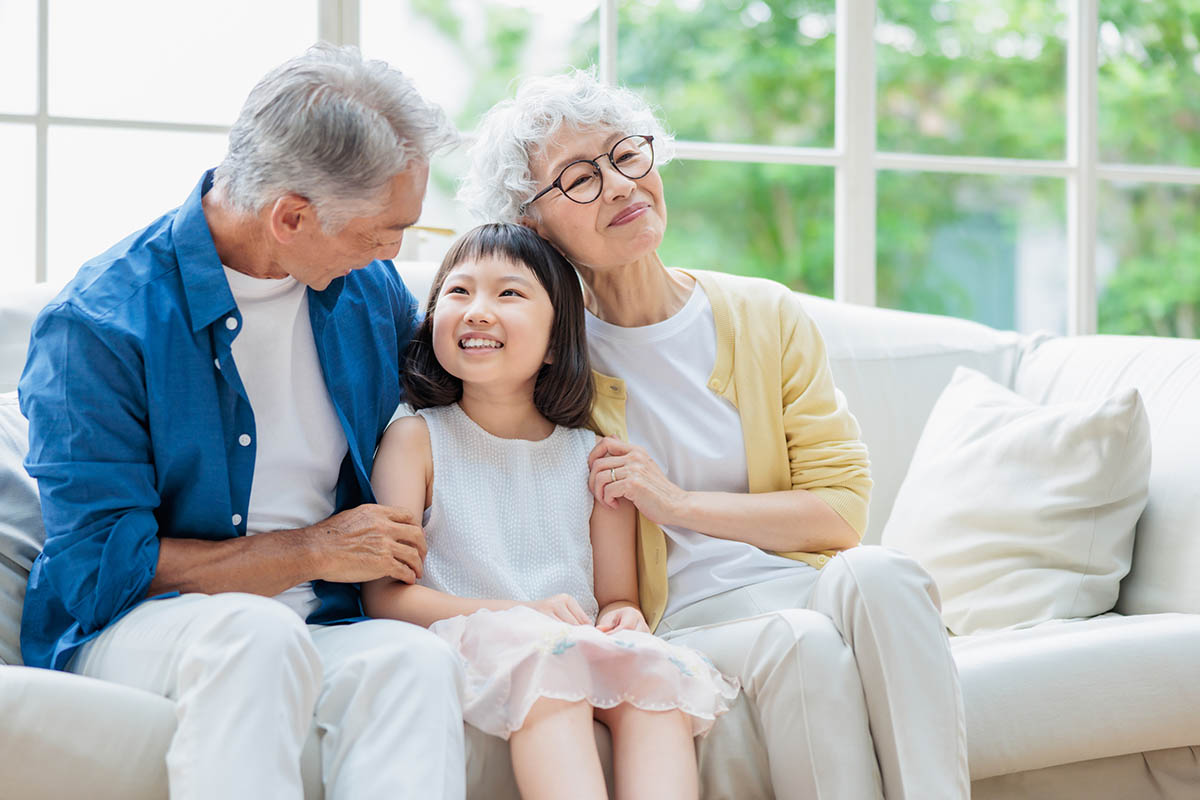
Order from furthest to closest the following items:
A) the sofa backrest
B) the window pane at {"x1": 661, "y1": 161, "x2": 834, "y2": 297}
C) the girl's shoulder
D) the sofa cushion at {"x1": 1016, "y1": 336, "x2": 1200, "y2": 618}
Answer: the window pane at {"x1": 661, "y1": 161, "x2": 834, "y2": 297}, the sofa backrest, the sofa cushion at {"x1": 1016, "y1": 336, "x2": 1200, "y2": 618}, the girl's shoulder

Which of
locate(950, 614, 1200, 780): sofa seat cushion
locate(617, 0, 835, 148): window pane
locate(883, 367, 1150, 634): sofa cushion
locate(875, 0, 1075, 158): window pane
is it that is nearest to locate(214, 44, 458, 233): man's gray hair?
locate(950, 614, 1200, 780): sofa seat cushion

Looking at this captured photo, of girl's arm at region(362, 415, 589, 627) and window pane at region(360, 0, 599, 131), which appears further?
window pane at region(360, 0, 599, 131)

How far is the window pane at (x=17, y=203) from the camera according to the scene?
2.59 metres

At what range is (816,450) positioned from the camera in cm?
184

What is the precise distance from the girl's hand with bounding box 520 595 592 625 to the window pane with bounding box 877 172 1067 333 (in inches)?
289

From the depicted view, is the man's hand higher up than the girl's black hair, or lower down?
lower down

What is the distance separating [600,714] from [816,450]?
1.92 ft

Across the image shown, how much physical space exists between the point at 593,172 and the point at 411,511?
603mm

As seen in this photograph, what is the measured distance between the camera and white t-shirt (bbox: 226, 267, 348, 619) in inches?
62.3

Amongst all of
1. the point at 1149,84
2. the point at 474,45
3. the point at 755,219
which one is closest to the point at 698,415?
the point at 1149,84

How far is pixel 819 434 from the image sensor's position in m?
1.85

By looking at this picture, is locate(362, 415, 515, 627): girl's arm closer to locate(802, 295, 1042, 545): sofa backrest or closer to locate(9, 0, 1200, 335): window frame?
locate(802, 295, 1042, 545): sofa backrest

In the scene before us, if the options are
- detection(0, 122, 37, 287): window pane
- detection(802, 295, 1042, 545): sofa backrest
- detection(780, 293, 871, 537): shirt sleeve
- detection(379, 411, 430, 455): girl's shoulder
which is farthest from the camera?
detection(0, 122, 37, 287): window pane

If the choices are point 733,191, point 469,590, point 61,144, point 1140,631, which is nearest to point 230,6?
point 61,144
